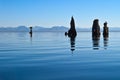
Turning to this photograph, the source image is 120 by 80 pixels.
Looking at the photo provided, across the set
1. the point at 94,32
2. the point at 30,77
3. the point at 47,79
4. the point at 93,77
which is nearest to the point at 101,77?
the point at 93,77

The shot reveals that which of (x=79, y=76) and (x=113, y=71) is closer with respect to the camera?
(x=79, y=76)

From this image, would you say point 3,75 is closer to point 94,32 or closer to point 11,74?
point 11,74

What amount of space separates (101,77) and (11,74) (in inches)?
204

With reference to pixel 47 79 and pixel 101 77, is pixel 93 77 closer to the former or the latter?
pixel 101 77

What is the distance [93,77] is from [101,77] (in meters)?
0.44

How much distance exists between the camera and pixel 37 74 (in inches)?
619

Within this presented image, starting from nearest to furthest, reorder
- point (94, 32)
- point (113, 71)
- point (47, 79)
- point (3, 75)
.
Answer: point (47, 79) < point (3, 75) < point (113, 71) < point (94, 32)

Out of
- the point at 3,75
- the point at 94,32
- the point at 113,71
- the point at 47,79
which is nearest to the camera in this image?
the point at 47,79

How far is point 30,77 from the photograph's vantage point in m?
14.8

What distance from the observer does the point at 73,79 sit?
1431 cm

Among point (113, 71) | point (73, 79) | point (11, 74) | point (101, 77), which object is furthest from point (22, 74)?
point (113, 71)

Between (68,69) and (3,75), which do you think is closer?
(3,75)

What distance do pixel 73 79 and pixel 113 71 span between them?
364 centimetres

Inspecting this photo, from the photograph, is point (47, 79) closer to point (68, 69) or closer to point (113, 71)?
point (68, 69)
